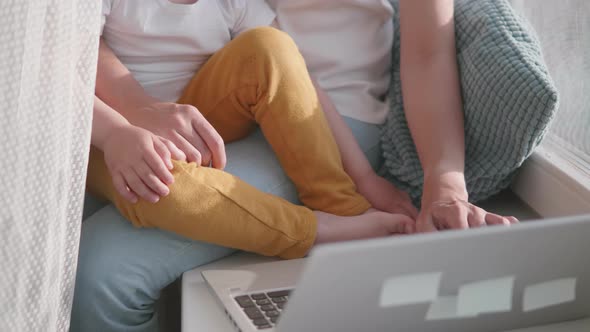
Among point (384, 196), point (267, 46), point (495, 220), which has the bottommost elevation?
point (384, 196)

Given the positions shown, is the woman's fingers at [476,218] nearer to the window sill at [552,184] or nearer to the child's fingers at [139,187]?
the window sill at [552,184]

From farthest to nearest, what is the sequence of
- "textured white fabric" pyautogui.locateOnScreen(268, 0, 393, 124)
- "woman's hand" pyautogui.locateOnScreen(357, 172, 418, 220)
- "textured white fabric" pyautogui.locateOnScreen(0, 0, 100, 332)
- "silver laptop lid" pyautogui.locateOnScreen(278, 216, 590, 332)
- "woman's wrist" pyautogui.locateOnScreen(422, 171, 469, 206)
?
"textured white fabric" pyautogui.locateOnScreen(268, 0, 393, 124) → "woman's hand" pyautogui.locateOnScreen(357, 172, 418, 220) → "woman's wrist" pyautogui.locateOnScreen(422, 171, 469, 206) → "textured white fabric" pyautogui.locateOnScreen(0, 0, 100, 332) → "silver laptop lid" pyautogui.locateOnScreen(278, 216, 590, 332)

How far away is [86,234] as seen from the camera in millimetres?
993

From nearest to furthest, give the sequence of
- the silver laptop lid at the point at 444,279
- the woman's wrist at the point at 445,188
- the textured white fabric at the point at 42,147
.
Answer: the silver laptop lid at the point at 444,279 < the textured white fabric at the point at 42,147 < the woman's wrist at the point at 445,188

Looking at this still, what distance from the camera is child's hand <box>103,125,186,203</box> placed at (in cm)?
92

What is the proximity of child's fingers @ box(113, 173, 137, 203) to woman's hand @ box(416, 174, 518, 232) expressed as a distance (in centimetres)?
36

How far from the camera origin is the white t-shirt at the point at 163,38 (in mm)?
1158

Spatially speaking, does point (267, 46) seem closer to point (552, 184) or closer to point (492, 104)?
point (492, 104)

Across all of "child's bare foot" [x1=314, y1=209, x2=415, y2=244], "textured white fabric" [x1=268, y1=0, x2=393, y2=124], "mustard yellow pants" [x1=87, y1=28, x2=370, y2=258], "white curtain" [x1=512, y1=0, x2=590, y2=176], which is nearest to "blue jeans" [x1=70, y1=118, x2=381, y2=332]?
"mustard yellow pants" [x1=87, y1=28, x2=370, y2=258]

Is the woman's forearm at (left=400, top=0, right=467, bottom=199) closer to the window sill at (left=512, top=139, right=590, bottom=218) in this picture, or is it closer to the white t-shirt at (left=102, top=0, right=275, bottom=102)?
the window sill at (left=512, top=139, right=590, bottom=218)

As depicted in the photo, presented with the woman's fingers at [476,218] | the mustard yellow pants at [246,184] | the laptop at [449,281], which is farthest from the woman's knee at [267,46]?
the laptop at [449,281]

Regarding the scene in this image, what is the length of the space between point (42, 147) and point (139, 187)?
16cm

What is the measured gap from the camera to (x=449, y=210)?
95 centimetres

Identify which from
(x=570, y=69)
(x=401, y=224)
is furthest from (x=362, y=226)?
(x=570, y=69)
